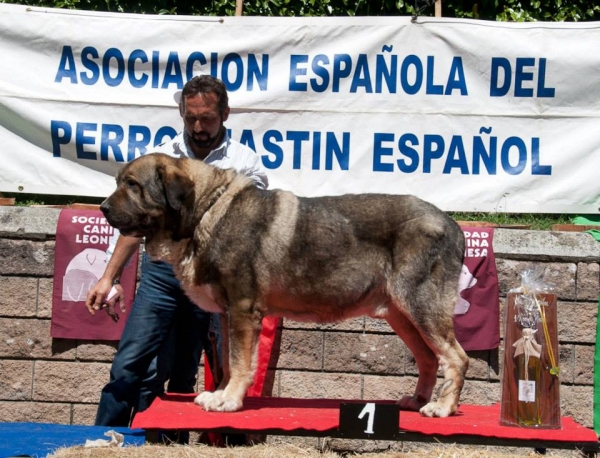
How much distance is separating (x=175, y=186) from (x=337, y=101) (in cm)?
346

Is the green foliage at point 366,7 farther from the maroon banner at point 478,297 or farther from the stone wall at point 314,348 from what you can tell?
the maroon banner at point 478,297

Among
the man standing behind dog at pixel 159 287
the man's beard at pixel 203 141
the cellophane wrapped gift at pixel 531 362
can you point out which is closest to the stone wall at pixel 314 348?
the man standing behind dog at pixel 159 287

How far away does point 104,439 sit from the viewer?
5074 mm

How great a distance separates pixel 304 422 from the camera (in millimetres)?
4824

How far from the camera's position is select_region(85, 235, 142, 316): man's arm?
577 centimetres

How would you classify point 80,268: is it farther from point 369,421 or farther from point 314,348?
point 369,421

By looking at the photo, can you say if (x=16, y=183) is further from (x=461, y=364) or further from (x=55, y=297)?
(x=461, y=364)

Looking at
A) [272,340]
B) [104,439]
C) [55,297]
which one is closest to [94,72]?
[55,297]

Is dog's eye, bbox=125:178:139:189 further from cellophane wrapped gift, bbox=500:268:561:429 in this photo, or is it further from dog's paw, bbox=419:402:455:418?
cellophane wrapped gift, bbox=500:268:561:429

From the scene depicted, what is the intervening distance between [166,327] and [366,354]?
7.53ft

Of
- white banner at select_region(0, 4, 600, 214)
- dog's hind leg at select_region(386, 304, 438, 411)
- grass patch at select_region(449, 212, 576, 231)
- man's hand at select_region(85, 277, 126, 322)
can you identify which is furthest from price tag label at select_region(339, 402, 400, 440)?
grass patch at select_region(449, 212, 576, 231)

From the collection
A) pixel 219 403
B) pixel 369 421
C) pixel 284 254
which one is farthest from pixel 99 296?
pixel 369 421

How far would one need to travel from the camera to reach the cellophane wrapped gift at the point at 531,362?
5.03 metres

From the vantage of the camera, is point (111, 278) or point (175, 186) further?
point (111, 278)
